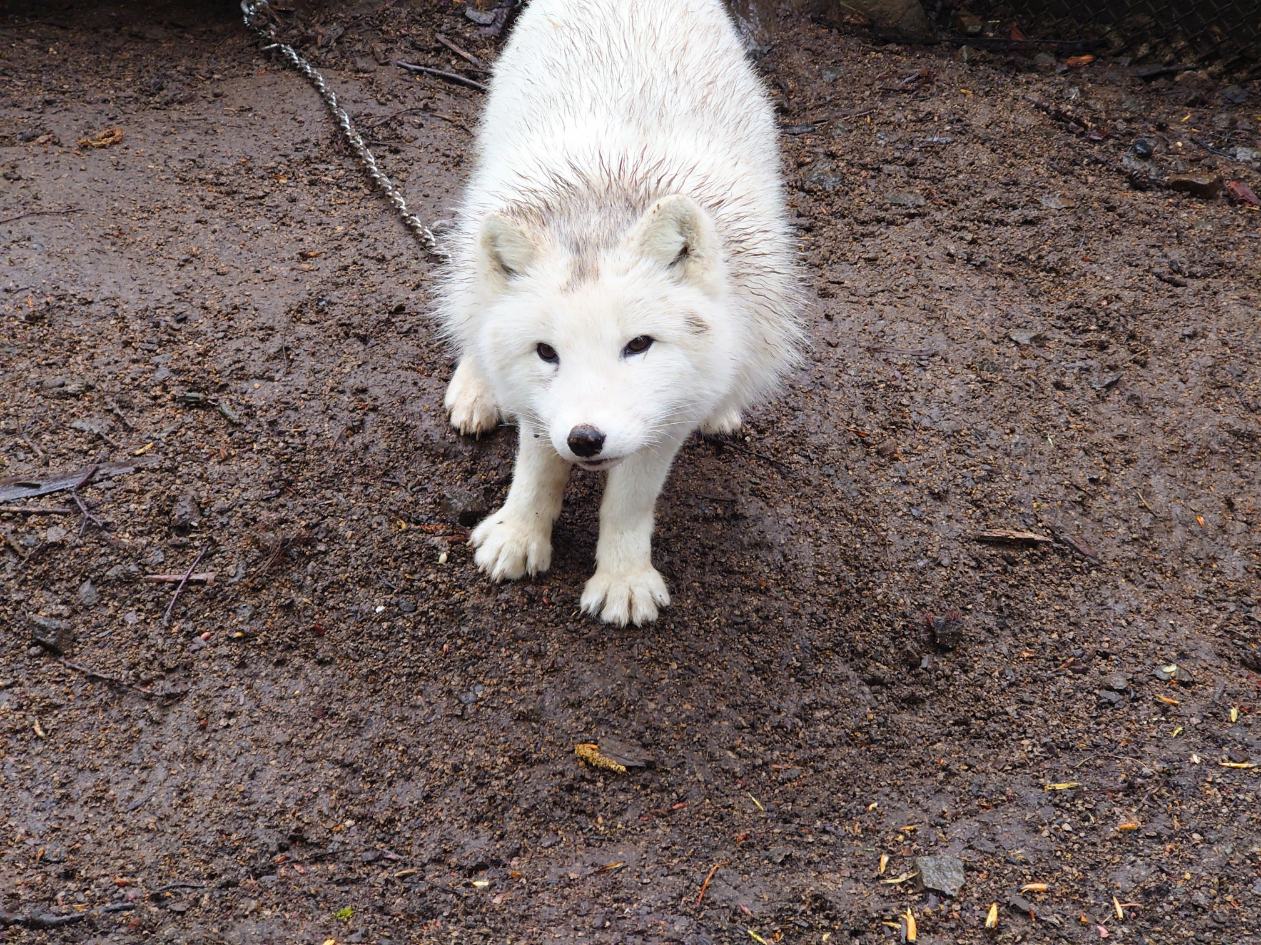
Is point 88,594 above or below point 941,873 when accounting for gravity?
below

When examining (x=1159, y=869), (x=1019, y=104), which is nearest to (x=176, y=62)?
(x=1019, y=104)

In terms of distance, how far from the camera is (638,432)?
271cm

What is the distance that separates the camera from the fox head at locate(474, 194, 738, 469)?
8.84 feet

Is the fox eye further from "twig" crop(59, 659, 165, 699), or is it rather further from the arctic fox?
"twig" crop(59, 659, 165, 699)

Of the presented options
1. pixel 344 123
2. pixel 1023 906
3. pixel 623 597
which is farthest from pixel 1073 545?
pixel 344 123

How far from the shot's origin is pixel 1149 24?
22.1 feet

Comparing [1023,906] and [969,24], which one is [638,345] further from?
[969,24]

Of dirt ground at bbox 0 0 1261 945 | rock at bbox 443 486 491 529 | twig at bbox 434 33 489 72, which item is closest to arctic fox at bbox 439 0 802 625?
rock at bbox 443 486 491 529

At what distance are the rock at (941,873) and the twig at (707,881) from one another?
61 cm

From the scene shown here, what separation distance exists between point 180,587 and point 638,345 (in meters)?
1.95

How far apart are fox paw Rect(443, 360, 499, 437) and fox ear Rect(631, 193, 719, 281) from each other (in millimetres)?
1372

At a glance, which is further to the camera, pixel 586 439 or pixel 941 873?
pixel 941 873

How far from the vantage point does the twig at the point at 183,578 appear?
3.51m

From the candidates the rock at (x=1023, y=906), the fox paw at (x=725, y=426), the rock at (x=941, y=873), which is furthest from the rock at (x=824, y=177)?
the rock at (x=1023, y=906)
